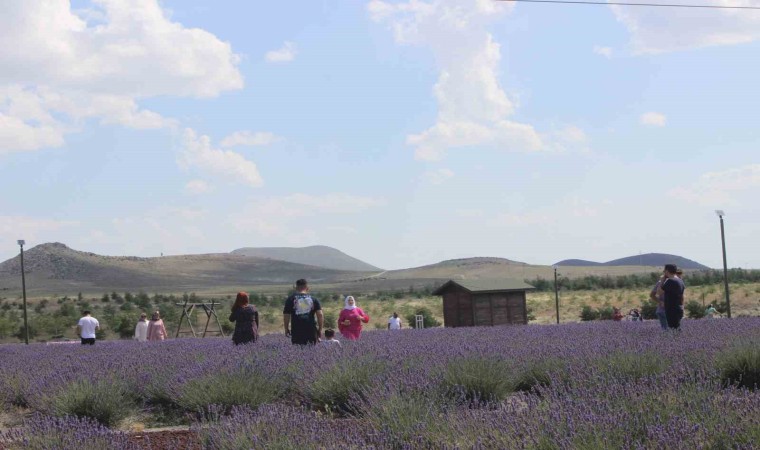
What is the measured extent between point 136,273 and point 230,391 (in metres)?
123

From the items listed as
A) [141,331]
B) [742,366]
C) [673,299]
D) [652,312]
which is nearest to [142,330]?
[141,331]

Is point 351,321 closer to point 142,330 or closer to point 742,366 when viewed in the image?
point 742,366

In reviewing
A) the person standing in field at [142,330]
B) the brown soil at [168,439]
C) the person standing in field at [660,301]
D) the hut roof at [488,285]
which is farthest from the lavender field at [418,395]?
the hut roof at [488,285]

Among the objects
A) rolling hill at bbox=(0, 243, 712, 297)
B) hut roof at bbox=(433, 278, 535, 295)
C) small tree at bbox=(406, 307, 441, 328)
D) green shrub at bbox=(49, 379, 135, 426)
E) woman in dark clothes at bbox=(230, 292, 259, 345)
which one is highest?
rolling hill at bbox=(0, 243, 712, 297)

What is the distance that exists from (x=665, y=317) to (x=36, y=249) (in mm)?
135108

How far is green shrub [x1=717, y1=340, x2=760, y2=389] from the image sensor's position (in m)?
8.09

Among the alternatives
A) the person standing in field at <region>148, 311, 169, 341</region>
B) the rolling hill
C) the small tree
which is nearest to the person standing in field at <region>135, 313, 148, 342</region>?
the person standing in field at <region>148, 311, 169, 341</region>

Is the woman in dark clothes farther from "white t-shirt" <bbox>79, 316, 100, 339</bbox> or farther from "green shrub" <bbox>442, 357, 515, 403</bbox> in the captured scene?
"white t-shirt" <bbox>79, 316, 100, 339</bbox>

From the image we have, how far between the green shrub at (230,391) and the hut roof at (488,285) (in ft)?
71.2

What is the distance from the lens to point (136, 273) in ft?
413

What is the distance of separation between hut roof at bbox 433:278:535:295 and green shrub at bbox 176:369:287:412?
21.7 metres

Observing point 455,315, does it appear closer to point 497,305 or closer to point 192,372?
point 497,305

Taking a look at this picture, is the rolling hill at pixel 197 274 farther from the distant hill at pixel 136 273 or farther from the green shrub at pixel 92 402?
the green shrub at pixel 92 402

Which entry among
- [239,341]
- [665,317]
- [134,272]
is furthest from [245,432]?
[134,272]
